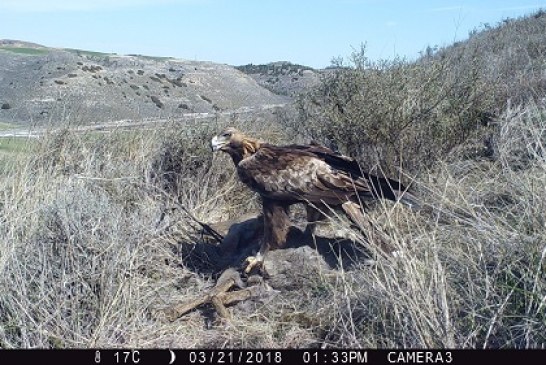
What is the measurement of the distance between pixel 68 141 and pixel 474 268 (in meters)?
5.57

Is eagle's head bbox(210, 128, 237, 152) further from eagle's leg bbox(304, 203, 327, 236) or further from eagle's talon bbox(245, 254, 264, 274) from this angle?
eagle's talon bbox(245, 254, 264, 274)

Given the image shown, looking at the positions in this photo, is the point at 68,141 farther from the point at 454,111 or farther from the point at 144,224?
the point at 454,111

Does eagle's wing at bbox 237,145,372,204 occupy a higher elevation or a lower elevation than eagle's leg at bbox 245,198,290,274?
higher

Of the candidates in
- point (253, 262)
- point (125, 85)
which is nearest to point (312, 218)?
point (253, 262)

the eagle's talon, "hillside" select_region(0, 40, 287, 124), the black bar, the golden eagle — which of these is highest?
"hillside" select_region(0, 40, 287, 124)

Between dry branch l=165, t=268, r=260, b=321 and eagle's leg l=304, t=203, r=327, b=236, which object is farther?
eagle's leg l=304, t=203, r=327, b=236

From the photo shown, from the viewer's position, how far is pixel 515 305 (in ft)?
12.4

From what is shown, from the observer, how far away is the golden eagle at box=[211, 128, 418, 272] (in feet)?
18.5

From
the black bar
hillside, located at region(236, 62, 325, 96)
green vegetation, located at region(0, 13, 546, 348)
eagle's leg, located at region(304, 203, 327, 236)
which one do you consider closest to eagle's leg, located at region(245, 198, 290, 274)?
green vegetation, located at region(0, 13, 546, 348)

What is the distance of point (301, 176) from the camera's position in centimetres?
570

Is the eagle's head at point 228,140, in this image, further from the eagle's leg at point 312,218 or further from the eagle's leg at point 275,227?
the eagle's leg at point 312,218

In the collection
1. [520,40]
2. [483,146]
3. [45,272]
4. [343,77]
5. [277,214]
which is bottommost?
[45,272]

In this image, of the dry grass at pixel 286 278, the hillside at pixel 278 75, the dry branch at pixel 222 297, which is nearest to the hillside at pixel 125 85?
the hillside at pixel 278 75

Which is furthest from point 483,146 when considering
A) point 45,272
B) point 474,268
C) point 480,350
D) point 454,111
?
point 45,272
